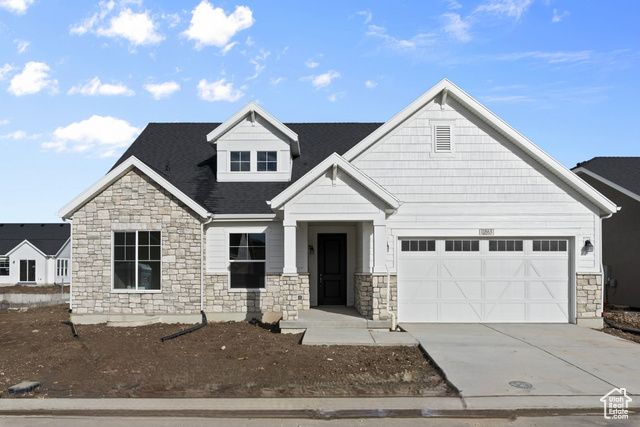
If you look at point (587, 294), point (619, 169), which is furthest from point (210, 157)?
point (619, 169)

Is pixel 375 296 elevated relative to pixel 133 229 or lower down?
lower down

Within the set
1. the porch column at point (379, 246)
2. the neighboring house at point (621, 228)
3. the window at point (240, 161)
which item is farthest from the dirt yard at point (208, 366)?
the neighboring house at point (621, 228)

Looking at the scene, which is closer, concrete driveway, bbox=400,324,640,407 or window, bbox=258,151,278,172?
concrete driveway, bbox=400,324,640,407

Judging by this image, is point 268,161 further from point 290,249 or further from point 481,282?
point 481,282

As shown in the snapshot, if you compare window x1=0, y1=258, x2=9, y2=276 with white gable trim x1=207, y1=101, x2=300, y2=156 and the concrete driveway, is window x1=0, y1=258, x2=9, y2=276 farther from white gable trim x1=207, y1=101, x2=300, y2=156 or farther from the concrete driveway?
the concrete driveway

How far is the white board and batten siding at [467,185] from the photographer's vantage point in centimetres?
1490

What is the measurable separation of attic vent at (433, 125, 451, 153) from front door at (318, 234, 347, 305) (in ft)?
12.7

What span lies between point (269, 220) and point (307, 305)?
2646mm

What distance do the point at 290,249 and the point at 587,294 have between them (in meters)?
8.12

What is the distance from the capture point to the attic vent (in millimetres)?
15039

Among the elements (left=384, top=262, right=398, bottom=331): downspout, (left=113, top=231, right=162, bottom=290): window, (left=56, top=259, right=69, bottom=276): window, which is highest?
(left=113, top=231, right=162, bottom=290): window

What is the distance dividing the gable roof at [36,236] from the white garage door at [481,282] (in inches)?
1471

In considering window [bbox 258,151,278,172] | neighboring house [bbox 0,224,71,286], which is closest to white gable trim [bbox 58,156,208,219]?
window [bbox 258,151,278,172]

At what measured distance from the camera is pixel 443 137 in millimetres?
15047
